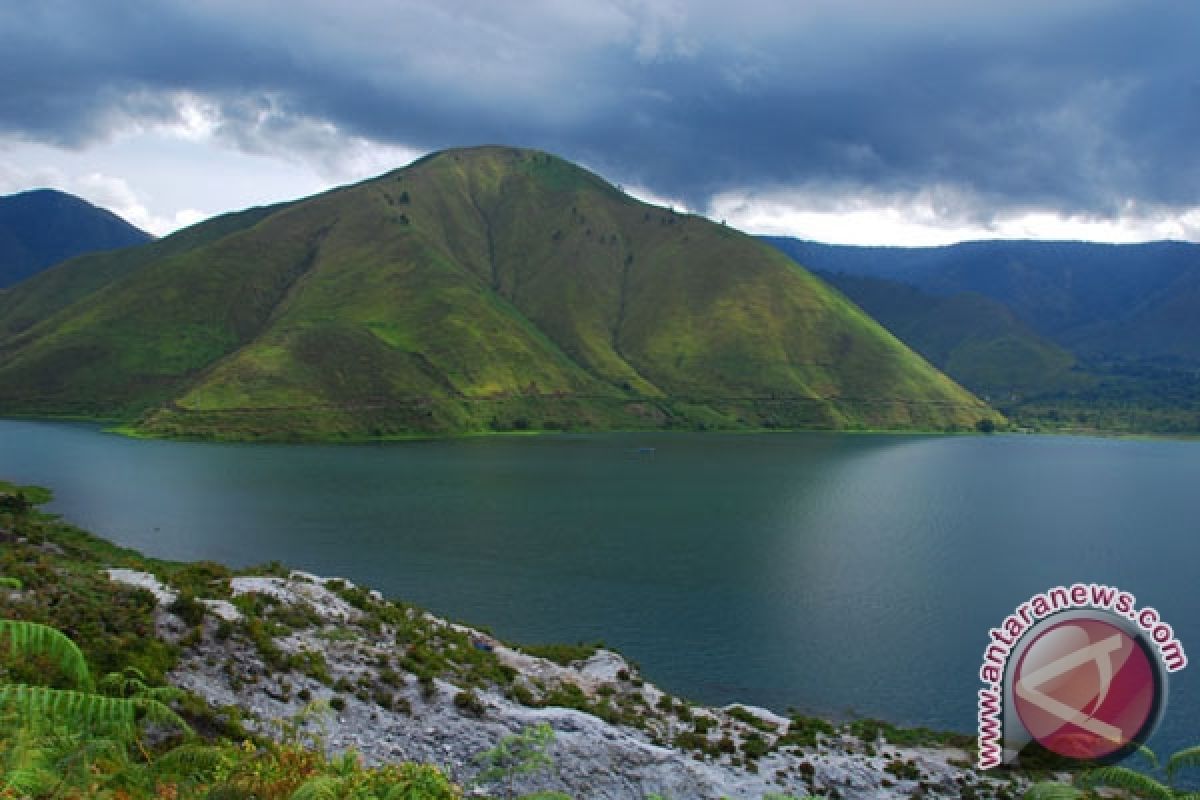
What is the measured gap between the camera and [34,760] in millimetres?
12742

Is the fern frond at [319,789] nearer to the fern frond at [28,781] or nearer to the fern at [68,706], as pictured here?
the fern frond at [28,781]

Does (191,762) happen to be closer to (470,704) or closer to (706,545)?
(470,704)

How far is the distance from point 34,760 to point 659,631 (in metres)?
51.8

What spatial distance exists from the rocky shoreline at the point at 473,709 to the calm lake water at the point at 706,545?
1190cm

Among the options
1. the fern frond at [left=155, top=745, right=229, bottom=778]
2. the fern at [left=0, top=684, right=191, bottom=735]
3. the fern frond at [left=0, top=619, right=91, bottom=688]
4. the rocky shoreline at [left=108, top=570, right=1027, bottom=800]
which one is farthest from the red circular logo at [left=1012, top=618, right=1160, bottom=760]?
the fern frond at [left=0, top=619, right=91, bottom=688]

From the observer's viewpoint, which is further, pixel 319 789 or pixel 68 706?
pixel 68 706

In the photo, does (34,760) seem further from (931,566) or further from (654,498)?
(654,498)

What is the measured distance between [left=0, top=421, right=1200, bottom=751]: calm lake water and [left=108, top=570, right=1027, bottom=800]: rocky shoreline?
11.9 m

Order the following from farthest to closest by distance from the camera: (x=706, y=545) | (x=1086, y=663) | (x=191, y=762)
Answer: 1. (x=706, y=545)
2. (x=1086, y=663)
3. (x=191, y=762)

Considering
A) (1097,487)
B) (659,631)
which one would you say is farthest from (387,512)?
(1097,487)

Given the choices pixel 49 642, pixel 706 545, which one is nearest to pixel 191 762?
pixel 49 642

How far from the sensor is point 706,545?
92.3 meters

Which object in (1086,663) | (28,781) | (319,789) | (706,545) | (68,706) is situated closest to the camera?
(28,781)

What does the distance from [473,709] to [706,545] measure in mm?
65030
